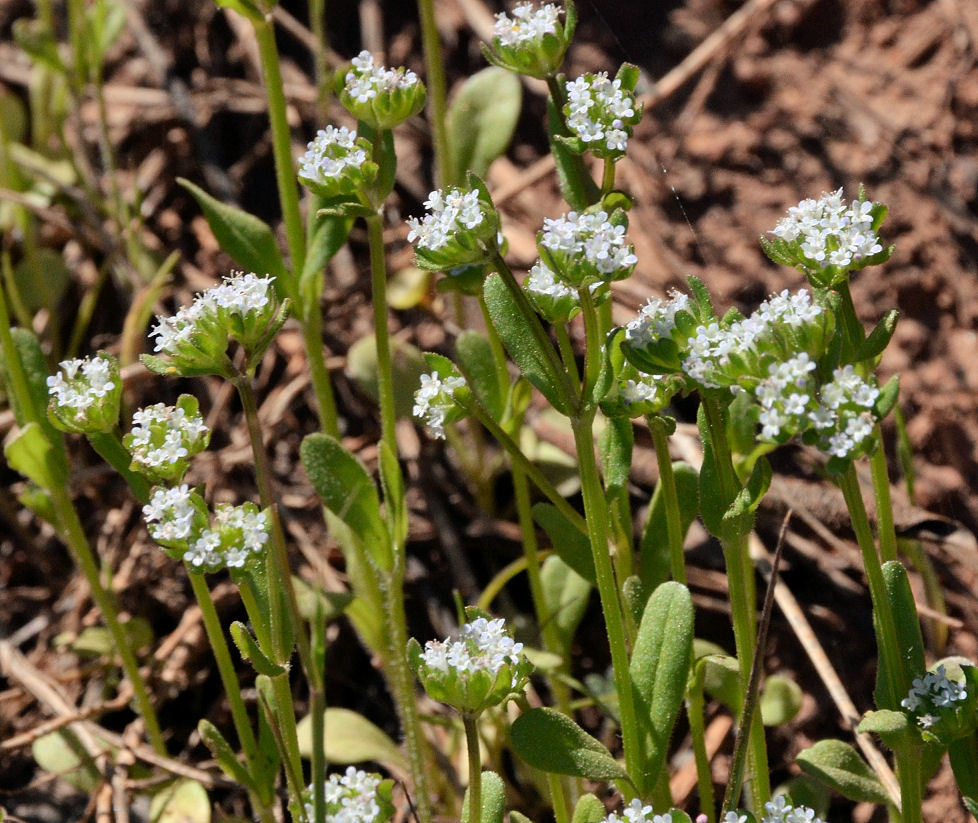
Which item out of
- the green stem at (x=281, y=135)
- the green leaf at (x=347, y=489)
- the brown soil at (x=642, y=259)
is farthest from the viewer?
the brown soil at (x=642, y=259)

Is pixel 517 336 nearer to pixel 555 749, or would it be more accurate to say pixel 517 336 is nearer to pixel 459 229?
pixel 459 229

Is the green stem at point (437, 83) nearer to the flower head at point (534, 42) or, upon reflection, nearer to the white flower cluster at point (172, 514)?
the flower head at point (534, 42)

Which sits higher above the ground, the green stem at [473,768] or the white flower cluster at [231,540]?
the white flower cluster at [231,540]

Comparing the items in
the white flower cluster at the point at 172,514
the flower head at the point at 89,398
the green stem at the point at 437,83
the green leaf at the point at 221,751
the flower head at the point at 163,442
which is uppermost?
the green stem at the point at 437,83

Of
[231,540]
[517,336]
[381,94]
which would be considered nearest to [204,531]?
[231,540]

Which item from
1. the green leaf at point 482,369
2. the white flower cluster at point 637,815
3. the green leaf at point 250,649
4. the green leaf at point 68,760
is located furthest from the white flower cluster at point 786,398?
the green leaf at point 68,760

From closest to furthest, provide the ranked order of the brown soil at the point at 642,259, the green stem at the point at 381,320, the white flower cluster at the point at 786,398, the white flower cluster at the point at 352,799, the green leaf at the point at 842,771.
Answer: the white flower cluster at the point at 786,398 < the white flower cluster at the point at 352,799 < the green leaf at the point at 842,771 < the green stem at the point at 381,320 < the brown soil at the point at 642,259
